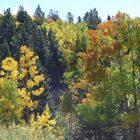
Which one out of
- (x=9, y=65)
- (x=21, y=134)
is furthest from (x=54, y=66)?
(x=21, y=134)

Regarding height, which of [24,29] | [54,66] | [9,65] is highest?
[24,29]

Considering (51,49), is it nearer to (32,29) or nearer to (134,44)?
(32,29)

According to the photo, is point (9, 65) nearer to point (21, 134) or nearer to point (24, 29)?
point (21, 134)

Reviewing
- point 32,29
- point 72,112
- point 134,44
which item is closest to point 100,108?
point 134,44

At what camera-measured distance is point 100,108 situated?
4234 cm

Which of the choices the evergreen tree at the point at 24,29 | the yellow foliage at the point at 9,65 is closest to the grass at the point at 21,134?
the yellow foliage at the point at 9,65

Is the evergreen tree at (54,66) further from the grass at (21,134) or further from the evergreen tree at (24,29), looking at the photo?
the grass at (21,134)

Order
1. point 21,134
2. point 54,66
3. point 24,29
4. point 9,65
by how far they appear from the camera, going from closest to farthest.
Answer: point 21,134 < point 9,65 < point 54,66 < point 24,29

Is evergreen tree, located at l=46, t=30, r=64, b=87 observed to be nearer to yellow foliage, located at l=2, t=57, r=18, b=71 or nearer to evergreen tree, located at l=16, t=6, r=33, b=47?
evergreen tree, located at l=16, t=6, r=33, b=47

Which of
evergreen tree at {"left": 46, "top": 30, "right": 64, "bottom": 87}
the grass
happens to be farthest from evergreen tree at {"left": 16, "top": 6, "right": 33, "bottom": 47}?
the grass

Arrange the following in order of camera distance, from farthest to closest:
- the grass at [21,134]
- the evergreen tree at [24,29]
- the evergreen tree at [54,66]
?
the evergreen tree at [24,29] < the evergreen tree at [54,66] < the grass at [21,134]

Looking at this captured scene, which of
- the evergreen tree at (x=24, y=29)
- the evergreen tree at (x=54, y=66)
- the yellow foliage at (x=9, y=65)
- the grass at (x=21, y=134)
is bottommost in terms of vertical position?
the grass at (x=21, y=134)

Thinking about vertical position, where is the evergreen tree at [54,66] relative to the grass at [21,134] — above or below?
above

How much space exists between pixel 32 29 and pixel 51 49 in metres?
11.7
